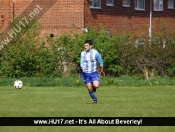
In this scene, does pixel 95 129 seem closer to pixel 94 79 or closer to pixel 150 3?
pixel 94 79

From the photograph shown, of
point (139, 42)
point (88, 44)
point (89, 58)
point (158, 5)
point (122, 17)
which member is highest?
point (158, 5)

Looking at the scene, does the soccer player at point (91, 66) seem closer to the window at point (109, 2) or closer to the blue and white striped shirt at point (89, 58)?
the blue and white striped shirt at point (89, 58)

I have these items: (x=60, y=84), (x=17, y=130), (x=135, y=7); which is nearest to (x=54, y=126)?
(x=17, y=130)

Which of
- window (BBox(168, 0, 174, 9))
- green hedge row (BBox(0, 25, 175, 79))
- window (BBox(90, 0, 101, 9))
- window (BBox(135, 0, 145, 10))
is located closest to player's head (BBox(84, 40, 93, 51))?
green hedge row (BBox(0, 25, 175, 79))

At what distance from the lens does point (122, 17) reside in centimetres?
5169

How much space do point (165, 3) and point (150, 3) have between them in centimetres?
265

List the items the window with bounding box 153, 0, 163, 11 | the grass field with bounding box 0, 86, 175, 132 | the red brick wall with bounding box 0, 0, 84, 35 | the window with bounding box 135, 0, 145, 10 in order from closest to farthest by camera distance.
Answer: the grass field with bounding box 0, 86, 175, 132 → the red brick wall with bounding box 0, 0, 84, 35 → the window with bounding box 135, 0, 145, 10 → the window with bounding box 153, 0, 163, 11

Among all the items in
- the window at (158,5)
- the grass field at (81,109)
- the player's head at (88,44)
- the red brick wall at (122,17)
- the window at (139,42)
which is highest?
the window at (158,5)

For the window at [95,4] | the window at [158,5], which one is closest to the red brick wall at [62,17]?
the window at [95,4]

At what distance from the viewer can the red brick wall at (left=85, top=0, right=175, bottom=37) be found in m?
48.9

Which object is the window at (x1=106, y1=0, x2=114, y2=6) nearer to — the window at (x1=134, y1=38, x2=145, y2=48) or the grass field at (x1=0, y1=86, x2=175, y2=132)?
the window at (x1=134, y1=38, x2=145, y2=48)

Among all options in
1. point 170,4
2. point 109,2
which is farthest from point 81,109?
point 170,4

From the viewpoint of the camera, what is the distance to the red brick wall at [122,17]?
48938 mm

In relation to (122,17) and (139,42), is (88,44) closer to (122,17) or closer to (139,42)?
(139,42)
